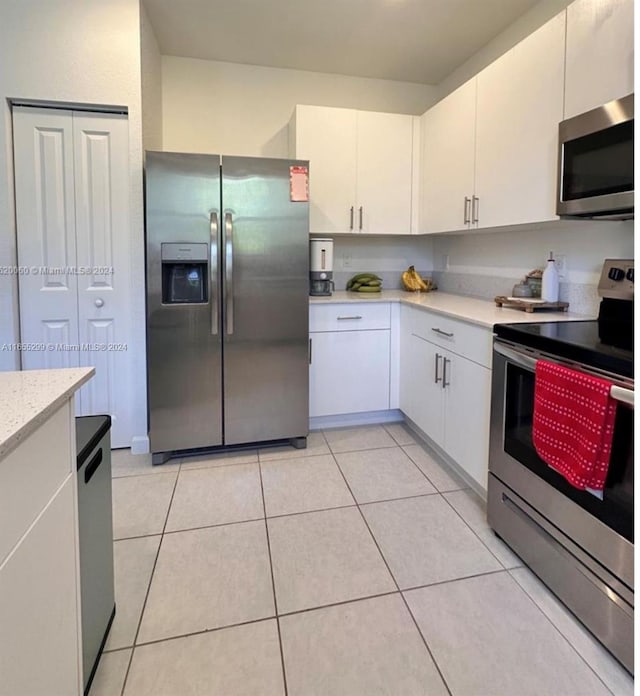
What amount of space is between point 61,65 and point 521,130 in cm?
239

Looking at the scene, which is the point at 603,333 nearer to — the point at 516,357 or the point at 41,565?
the point at 516,357

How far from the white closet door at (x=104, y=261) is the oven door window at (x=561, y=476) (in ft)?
6.93

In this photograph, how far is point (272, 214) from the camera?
2521 mm

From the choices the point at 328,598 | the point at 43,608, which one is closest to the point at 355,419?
the point at 328,598

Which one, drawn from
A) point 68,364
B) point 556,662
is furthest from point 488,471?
point 68,364

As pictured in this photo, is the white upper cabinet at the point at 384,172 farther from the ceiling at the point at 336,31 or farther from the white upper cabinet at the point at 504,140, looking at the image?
the ceiling at the point at 336,31

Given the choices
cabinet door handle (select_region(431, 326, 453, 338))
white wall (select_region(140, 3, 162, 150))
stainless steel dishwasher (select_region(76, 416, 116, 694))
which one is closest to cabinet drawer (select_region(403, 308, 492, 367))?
cabinet door handle (select_region(431, 326, 453, 338))

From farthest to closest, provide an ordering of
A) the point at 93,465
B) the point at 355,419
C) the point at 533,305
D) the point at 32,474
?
the point at 355,419
the point at 533,305
the point at 93,465
the point at 32,474

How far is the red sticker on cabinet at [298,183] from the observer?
8.29 feet

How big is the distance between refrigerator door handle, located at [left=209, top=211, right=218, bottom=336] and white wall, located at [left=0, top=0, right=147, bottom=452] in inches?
20.8

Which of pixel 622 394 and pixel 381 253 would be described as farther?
pixel 381 253

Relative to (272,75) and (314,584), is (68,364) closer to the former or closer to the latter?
(314,584)

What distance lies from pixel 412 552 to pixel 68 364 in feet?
7.01

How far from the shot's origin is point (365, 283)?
3.44 m
